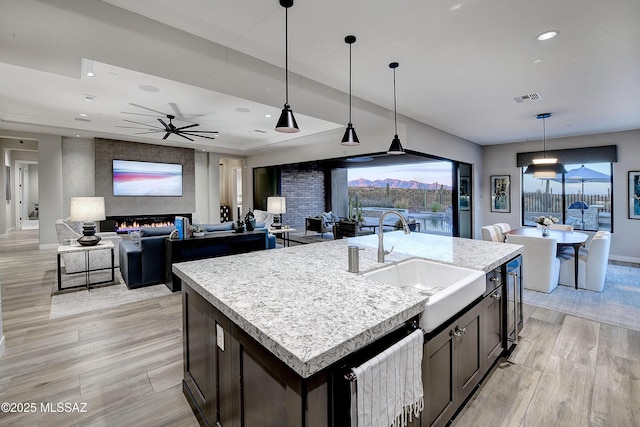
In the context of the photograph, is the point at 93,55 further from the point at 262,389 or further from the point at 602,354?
the point at 602,354

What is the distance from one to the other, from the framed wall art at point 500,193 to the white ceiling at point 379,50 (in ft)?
9.36

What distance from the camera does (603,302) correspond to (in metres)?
3.82

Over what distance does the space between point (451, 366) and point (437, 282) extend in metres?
0.65

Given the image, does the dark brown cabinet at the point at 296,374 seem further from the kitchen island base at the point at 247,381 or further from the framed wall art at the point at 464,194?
the framed wall art at the point at 464,194

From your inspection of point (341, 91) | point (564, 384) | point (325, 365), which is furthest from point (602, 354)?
point (341, 91)

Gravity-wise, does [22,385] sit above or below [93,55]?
below

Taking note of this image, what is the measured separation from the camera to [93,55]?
2570 millimetres

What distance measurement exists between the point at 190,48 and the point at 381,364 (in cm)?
278

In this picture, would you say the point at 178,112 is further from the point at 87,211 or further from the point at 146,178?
the point at 146,178

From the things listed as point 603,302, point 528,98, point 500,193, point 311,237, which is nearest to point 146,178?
point 311,237

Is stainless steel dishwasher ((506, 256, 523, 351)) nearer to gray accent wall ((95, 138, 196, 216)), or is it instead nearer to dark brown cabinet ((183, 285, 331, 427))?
dark brown cabinet ((183, 285, 331, 427))

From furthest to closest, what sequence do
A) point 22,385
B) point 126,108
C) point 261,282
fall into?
point 126,108, point 22,385, point 261,282

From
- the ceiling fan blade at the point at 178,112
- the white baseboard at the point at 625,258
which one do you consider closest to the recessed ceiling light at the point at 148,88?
the ceiling fan blade at the point at 178,112

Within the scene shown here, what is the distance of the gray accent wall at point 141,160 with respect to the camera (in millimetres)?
7500
